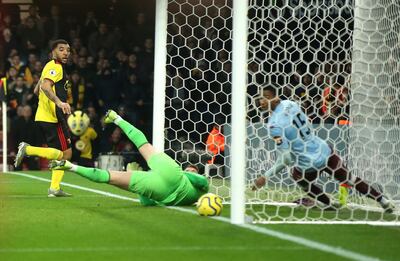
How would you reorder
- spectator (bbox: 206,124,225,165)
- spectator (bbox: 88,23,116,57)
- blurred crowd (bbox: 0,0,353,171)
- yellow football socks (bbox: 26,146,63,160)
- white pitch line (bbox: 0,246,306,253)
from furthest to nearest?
spectator (bbox: 88,23,116,57) → spectator (bbox: 206,124,225,165) → yellow football socks (bbox: 26,146,63,160) → blurred crowd (bbox: 0,0,353,171) → white pitch line (bbox: 0,246,306,253)

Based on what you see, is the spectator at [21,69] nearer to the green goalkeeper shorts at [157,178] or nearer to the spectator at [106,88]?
the spectator at [106,88]

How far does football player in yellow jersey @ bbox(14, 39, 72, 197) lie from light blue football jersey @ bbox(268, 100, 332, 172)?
2.98 m

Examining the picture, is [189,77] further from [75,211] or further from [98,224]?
[98,224]

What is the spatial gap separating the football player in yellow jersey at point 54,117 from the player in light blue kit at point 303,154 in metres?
2.88

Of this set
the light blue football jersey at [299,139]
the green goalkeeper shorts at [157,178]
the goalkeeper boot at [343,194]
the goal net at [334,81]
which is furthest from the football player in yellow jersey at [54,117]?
the goalkeeper boot at [343,194]

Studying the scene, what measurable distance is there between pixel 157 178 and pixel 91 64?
11.6 m

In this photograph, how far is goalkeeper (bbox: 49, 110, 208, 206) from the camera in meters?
7.67

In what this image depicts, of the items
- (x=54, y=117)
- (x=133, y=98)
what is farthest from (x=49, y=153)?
(x=133, y=98)

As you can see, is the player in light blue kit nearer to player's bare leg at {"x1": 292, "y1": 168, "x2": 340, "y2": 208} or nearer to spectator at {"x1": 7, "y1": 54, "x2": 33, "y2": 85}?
player's bare leg at {"x1": 292, "y1": 168, "x2": 340, "y2": 208}

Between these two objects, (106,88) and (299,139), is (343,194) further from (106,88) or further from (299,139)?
(106,88)

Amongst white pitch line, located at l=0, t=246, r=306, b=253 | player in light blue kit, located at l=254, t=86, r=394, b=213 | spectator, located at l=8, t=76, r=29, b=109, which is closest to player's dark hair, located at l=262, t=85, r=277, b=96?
player in light blue kit, located at l=254, t=86, r=394, b=213

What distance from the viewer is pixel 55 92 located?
32.9ft

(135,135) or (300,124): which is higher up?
(300,124)

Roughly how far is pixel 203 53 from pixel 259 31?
1.36 meters
